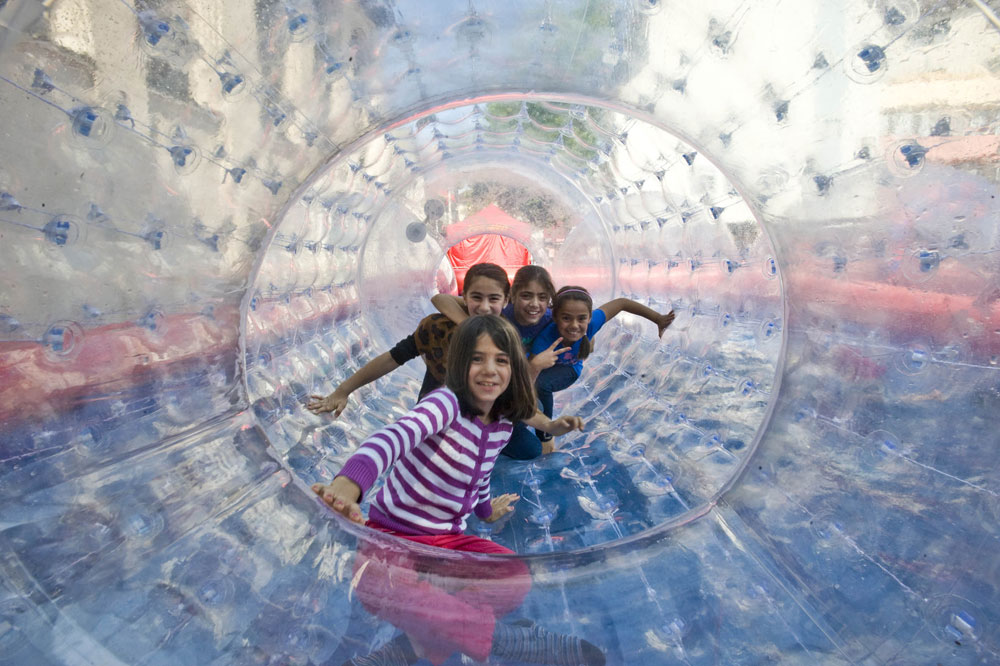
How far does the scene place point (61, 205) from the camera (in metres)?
1.68

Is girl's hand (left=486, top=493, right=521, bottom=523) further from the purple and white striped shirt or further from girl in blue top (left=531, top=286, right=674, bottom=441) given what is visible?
girl in blue top (left=531, top=286, right=674, bottom=441)

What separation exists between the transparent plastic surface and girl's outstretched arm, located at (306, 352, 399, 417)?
171 millimetres

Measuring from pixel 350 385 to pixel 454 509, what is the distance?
39.1 inches

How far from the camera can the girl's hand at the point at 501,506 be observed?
2.58 m

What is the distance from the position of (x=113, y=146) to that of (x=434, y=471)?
1.22 m

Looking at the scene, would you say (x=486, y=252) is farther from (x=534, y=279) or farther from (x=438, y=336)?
(x=438, y=336)

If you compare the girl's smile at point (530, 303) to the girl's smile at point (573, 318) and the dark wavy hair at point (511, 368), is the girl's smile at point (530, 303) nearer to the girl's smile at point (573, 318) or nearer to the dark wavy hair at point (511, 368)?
the girl's smile at point (573, 318)

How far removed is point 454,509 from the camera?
6.84ft

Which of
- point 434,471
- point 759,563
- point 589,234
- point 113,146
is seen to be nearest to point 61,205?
point 113,146

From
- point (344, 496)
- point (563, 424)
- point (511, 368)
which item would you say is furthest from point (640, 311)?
point (344, 496)

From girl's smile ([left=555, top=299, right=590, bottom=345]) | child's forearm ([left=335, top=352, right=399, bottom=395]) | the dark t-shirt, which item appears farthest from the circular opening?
girl's smile ([left=555, top=299, right=590, bottom=345])

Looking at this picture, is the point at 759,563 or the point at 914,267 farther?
the point at 759,563

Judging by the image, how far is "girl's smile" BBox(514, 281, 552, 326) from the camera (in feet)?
10.7

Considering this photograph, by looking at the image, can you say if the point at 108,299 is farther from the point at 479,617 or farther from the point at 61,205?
the point at 479,617
